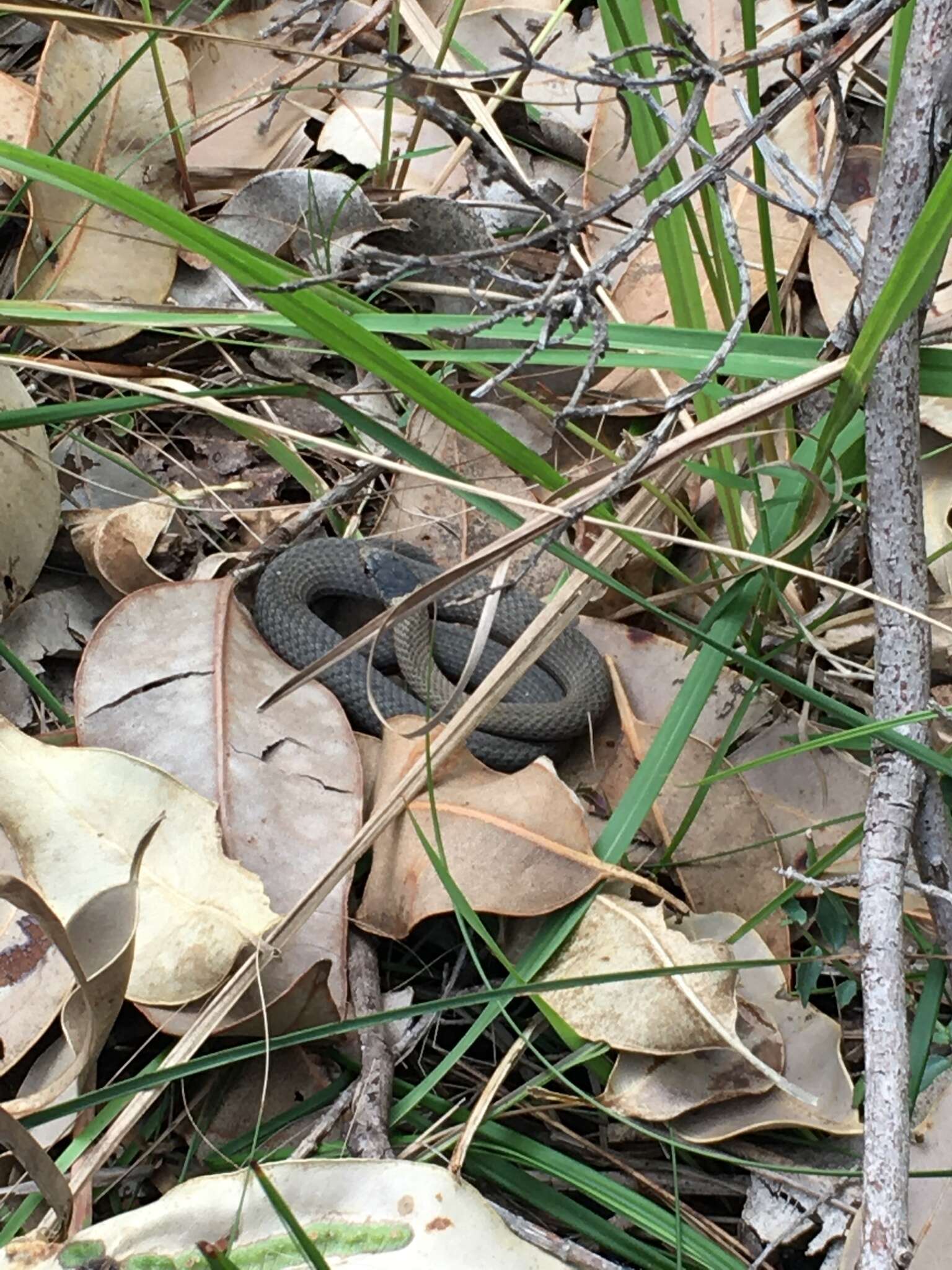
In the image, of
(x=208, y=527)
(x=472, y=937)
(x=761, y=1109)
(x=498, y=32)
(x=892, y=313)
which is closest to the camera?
(x=892, y=313)

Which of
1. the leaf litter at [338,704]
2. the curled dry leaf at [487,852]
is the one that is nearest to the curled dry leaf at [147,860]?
the leaf litter at [338,704]

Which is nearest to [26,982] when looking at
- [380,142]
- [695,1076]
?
[695,1076]

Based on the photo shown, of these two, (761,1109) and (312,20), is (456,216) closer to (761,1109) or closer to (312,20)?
(312,20)

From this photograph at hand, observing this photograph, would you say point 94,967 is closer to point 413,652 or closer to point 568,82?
point 413,652

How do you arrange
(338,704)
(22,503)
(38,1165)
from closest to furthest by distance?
(38,1165) → (338,704) → (22,503)

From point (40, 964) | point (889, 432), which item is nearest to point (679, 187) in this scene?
point (889, 432)

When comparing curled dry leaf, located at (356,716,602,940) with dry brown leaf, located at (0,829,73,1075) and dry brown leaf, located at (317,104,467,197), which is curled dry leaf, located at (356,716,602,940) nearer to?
dry brown leaf, located at (0,829,73,1075)
